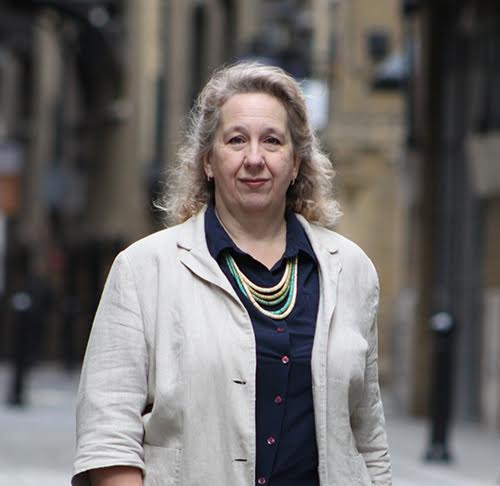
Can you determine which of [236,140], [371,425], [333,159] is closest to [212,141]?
[236,140]

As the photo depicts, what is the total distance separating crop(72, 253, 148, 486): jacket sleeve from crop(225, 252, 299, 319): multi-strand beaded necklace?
0.23 m

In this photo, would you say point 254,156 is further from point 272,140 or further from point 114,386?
point 114,386

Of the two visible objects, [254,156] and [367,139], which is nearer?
[254,156]

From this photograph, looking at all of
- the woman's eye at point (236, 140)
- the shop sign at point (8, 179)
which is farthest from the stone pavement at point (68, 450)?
the shop sign at point (8, 179)

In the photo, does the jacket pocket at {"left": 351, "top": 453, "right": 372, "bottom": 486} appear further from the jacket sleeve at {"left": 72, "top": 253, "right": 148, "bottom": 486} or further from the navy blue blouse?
the jacket sleeve at {"left": 72, "top": 253, "right": 148, "bottom": 486}

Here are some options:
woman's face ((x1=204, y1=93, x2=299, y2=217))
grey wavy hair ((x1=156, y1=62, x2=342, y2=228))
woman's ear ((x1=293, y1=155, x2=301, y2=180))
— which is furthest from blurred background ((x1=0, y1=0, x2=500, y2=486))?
woman's face ((x1=204, y1=93, x2=299, y2=217))

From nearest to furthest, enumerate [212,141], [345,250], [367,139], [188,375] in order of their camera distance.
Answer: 1. [188,375]
2. [212,141]
3. [345,250]
4. [367,139]

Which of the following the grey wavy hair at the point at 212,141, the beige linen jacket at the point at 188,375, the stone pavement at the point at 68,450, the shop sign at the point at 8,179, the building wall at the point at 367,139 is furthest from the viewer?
the shop sign at the point at 8,179

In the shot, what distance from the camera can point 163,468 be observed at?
14.5 ft

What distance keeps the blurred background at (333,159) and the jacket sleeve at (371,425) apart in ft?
19.8

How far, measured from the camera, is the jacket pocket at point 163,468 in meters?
4.40

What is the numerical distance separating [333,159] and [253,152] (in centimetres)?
2153

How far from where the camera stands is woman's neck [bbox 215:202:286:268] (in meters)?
4.62

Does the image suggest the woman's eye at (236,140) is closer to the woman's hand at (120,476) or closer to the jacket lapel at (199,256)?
the jacket lapel at (199,256)
